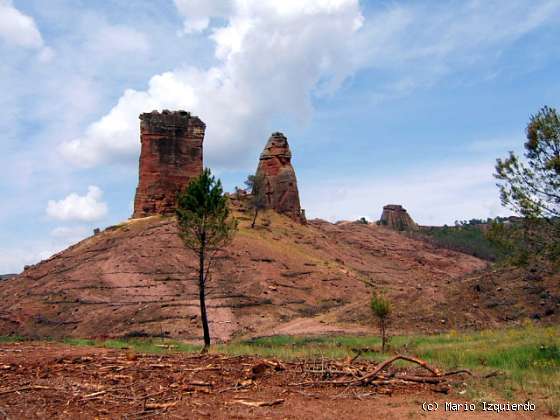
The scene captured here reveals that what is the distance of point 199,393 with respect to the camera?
830cm

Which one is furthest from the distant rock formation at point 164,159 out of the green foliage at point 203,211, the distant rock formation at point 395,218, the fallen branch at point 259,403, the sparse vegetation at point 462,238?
the distant rock formation at point 395,218

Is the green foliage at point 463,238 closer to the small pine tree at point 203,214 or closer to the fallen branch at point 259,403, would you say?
the small pine tree at point 203,214

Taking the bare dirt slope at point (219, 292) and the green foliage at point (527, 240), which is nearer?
the green foliage at point (527, 240)

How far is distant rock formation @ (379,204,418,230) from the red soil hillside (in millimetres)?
47894

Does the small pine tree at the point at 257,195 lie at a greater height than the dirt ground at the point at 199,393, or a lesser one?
greater

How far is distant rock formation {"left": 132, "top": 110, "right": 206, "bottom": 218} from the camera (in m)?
53.4

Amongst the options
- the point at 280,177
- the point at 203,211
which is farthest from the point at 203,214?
the point at 280,177

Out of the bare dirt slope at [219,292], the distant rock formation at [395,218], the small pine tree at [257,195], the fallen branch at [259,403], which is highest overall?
the distant rock formation at [395,218]

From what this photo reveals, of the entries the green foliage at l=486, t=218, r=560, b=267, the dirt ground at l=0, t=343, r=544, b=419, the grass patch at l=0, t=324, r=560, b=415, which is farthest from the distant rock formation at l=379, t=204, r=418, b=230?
the dirt ground at l=0, t=343, r=544, b=419

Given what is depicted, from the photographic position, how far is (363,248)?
228ft

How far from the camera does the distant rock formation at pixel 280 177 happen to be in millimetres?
59688

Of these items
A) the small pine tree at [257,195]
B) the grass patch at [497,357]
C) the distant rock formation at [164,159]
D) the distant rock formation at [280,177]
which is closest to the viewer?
the grass patch at [497,357]

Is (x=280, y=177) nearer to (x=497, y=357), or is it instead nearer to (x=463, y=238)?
(x=497, y=357)

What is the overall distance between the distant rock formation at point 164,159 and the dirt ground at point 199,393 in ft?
141
